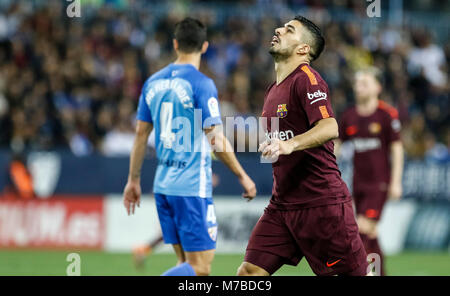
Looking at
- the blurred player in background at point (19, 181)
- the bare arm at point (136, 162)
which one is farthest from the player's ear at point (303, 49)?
the blurred player in background at point (19, 181)

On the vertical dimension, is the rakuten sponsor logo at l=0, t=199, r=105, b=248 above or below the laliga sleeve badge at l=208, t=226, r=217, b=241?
below

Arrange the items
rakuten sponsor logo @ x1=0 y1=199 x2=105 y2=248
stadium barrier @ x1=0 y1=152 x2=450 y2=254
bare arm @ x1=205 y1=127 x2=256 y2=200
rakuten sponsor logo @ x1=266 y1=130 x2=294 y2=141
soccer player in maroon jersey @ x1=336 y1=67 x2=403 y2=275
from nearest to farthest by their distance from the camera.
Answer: rakuten sponsor logo @ x1=266 y1=130 x2=294 y2=141
bare arm @ x1=205 y1=127 x2=256 y2=200
soccer player in maroon jersey @ x1=336 y1=67 x2=403 y2=275
rakuten sponsor logo @ x1=0 y1=199 x2=105 y2=248
stadium barrier @ x1=0 y1=152 x2=450 y2=254

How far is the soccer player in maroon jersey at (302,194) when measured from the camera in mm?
5305

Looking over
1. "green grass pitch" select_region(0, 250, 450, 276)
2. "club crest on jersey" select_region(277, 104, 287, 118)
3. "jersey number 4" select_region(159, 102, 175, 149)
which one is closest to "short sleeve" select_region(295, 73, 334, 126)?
"club crest on jersey" select_region(277, 104, 287, 118)

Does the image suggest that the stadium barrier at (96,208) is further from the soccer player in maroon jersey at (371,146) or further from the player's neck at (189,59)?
the player's neck at (189,59)

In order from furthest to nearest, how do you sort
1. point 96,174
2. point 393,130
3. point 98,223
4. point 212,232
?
point 96,174 → point 98,223 → point 393,130 → point 212,232

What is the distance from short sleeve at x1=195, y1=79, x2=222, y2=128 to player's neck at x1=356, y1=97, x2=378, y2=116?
139 inches

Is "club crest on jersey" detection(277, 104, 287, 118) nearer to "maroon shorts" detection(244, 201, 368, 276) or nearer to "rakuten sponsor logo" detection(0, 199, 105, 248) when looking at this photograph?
"maroon shorts" detection(244, 201, 368, 276)

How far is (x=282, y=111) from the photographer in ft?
17.7

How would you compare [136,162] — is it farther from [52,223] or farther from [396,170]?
[52,223]

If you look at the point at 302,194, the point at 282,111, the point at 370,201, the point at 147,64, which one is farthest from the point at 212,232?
the point at 147,64

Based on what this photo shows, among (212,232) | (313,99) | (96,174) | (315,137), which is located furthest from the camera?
(96,174)

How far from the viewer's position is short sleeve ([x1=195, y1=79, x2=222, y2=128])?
6289 millimetres

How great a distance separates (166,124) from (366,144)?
370 centimetres
